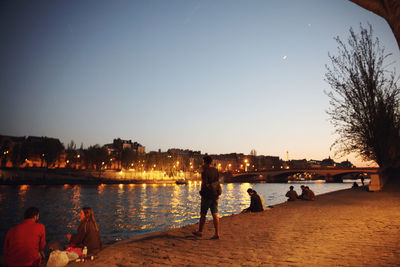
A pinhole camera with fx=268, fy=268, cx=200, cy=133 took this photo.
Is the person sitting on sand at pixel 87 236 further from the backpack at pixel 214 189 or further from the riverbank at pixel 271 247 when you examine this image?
the backpack at pixel 214 189

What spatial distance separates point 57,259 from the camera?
19.5ft

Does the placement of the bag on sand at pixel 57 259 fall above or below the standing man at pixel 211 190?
below

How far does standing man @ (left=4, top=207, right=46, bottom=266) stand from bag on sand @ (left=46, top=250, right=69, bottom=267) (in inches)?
23.3

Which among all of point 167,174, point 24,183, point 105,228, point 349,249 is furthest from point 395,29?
point 167,174

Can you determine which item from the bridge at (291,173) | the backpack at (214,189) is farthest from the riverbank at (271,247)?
the bridge at (291,173)

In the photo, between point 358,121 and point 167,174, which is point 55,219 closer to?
point 358,121

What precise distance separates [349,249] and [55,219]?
26.4 meters

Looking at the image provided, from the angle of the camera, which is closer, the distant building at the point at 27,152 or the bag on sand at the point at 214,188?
the bag on sand at the point at 214,188

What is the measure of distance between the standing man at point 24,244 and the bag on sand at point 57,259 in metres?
0.59

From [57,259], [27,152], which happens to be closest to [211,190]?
[57,259]

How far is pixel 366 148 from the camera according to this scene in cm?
2847

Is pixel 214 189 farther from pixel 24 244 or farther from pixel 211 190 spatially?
pixel 24 244

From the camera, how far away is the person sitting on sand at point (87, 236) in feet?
22.7

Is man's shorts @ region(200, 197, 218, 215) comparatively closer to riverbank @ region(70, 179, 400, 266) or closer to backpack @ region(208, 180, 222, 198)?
backpack @ region(208, 180, 222, 198)
